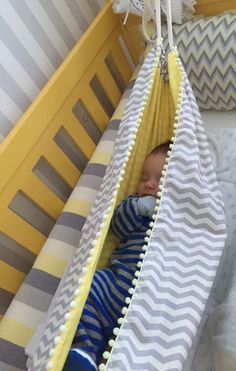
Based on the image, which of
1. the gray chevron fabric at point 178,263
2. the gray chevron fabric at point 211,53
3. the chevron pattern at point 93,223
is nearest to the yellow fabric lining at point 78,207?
the chevron pattern at point 93,223

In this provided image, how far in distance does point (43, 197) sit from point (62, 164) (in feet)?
0.44

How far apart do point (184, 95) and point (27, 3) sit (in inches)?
21.1

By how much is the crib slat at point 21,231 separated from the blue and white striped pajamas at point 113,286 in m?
0.26

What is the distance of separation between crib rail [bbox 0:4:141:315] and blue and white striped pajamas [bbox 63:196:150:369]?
0.88 ft

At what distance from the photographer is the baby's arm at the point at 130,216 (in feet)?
3.59

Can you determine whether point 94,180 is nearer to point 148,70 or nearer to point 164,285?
point 148,70

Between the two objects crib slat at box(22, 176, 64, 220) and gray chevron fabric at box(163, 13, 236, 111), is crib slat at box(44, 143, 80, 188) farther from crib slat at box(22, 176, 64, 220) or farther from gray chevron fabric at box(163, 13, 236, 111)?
gray chevron fabric at box(163, 13, 236, 111)

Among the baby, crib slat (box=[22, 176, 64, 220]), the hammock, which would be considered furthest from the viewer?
crib slat (box=[22, 176, 64, 220])

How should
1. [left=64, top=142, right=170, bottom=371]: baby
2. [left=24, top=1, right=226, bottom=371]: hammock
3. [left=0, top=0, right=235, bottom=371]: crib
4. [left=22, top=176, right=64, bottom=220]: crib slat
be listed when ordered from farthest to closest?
[left=22, top=176, right=64, bottom=220]: crib slat < [left=0, top=0, right=235, bottom=371]: crib < [left=64, top=142, right=170, bottom=371]: baby < [left=24, top=1, right=226, bottom=371]: hammock

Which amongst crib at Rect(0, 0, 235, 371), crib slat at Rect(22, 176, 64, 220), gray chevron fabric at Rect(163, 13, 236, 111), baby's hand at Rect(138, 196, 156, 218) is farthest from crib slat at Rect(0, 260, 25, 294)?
gray chevron fabric at Rect(163, 13, 236, 111)

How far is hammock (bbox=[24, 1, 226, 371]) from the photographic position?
2.37 ft

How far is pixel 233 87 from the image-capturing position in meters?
1.32

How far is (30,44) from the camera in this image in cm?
119

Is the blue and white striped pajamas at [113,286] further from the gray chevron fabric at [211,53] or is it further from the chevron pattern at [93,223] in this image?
the gray chevron fabric at [211,53]
